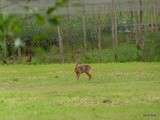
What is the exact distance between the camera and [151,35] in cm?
A: 1905

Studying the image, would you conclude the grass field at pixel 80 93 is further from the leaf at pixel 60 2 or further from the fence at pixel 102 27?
the leaf at pixel 60 2

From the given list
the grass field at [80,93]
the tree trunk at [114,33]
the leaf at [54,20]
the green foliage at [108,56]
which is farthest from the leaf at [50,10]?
the tree trunk at [114,33]

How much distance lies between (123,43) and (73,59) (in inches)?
66.5

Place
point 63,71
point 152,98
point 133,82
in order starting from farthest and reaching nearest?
point 63,71 < point 133,82 < point 152,98

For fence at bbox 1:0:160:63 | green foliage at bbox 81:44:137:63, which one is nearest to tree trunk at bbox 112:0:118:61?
fence at bbox 1:0:160:63

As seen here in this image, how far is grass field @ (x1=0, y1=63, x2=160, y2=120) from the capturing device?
9.65 metres

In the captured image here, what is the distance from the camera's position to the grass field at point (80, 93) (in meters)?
9.65

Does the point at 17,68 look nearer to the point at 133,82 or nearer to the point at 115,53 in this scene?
the point at 115,53

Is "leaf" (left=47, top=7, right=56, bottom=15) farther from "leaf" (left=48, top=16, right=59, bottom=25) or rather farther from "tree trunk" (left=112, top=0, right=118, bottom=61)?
"tree trunk" (left=112, top=0, right=118, bottom=61)

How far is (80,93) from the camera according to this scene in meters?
12.1

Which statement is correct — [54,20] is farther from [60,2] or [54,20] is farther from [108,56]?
[108,56]

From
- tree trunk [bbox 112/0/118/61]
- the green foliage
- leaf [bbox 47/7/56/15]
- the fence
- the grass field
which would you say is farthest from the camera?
the fence

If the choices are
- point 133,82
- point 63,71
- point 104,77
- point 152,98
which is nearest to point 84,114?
point 152,98

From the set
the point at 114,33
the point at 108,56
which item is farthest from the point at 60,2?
the point at 114,33
